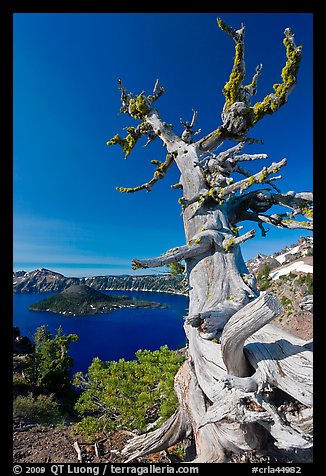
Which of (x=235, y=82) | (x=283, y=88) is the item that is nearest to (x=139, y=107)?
(x=235, y=82)

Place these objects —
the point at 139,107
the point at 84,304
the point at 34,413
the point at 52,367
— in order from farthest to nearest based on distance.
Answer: the point at 84,304 < the point at 52,367 < the point at 34,413 < the point at 139,107

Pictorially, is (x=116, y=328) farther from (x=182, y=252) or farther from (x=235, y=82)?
(x=235, y=82)

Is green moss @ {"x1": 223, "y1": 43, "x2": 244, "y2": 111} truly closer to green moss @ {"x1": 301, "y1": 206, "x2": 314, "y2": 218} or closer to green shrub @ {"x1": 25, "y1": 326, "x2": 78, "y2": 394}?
green moss @ {"x1": 301, "y1": 206, "x2": 314, "y2": 218}

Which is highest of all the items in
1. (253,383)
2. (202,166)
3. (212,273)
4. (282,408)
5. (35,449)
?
(202,166)

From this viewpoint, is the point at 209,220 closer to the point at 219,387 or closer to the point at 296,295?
the point at 219,387

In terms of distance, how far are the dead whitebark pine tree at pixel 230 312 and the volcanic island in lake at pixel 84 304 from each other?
6876 centimetres

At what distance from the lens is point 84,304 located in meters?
74.2

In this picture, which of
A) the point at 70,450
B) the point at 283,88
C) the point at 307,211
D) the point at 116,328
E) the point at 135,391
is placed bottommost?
the point at 116,328

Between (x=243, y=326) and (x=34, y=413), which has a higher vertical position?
(x=243, y=326)

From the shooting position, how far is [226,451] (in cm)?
243

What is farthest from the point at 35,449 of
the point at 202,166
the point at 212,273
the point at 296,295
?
the point at 296,295

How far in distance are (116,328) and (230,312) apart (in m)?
63.8
